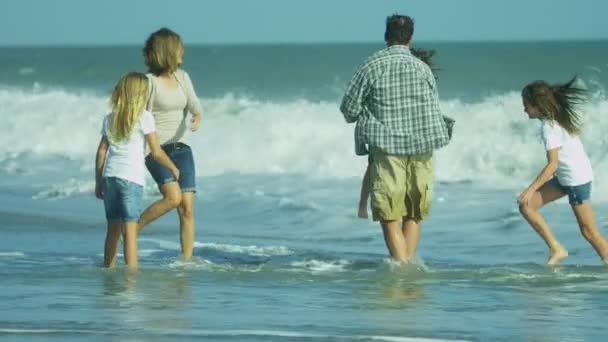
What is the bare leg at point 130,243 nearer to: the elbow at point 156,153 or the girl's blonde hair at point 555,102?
the elbow at point 156,153

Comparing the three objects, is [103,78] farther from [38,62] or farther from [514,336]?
[514,336]

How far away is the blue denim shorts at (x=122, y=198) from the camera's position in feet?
28.3

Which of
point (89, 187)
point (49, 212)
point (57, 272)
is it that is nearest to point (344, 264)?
point (57, 272)

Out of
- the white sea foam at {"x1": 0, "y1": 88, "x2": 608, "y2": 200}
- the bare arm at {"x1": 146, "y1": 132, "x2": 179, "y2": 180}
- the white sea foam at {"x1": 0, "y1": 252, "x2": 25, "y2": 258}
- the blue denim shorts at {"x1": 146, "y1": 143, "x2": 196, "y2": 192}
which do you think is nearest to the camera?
the bare arm at {"x1": 146, "y1": 132, "x2": 179, "y2": 180}

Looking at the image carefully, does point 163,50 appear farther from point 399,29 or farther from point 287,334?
point 287,334

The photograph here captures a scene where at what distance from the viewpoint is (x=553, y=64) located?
45094mm

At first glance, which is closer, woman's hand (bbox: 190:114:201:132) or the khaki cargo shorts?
the khaki cargo shorts

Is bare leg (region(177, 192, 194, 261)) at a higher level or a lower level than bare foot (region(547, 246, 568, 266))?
higher

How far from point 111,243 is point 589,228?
2998 millimetres

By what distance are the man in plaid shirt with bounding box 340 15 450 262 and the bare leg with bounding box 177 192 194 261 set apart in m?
1.20

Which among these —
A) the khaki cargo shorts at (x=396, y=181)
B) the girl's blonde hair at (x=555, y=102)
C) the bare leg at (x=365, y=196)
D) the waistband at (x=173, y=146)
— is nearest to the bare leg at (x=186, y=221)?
the waistband at (x=173, y=146)

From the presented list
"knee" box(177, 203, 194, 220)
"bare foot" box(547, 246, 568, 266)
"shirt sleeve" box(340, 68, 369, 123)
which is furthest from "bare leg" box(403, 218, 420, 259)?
"knee" box(177, 203, 194, 220)

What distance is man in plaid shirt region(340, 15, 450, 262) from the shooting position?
8648mm

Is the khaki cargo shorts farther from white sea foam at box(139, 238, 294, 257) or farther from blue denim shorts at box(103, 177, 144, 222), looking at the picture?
white sea foam at box(139, 238, 294, 257)
